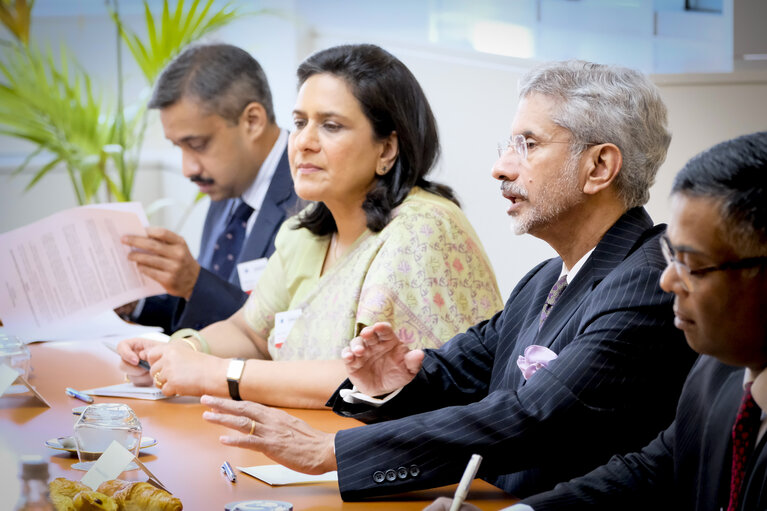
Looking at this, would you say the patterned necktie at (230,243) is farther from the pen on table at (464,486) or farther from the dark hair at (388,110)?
the pen on table at (464,486)

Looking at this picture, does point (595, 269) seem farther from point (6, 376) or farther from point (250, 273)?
point (250, 273)

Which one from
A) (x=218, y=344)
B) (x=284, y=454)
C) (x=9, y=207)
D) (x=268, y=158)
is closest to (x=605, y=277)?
(x=284, y=454)

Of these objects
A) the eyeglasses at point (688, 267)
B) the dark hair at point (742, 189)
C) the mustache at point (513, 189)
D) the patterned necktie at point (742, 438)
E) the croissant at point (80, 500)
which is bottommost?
the croissant at point (80, 500)

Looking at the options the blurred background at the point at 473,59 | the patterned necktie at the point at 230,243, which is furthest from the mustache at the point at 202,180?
the blurred background at the point at 473,59

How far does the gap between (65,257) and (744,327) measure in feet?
6.43

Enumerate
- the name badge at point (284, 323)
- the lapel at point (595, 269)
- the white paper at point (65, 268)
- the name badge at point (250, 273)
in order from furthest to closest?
the name badge at point (250, 273) < the white paper at point (65, 268) < the name badge at point (284, 323) < the lapel at point (595, 269)

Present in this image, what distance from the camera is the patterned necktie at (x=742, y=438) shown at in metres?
1.13

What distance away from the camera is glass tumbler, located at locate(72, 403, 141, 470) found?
1481 mm

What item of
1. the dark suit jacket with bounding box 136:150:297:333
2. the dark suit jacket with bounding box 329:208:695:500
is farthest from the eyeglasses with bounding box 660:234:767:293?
the dark suit jacket with bounding box 136:150:297:333

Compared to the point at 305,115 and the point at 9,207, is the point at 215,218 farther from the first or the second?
the point at 9,207

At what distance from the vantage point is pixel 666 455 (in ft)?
4.35

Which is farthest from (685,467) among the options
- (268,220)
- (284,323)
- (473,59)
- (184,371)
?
(473,59)

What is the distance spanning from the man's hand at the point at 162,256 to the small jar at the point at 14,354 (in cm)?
61

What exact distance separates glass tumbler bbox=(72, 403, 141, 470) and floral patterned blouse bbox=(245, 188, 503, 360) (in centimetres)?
69
